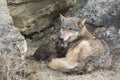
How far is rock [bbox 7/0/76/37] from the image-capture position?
8406 mm

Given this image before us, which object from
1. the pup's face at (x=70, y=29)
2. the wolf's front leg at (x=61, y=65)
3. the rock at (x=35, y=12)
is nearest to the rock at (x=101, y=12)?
the rock at (x=35, y=12)

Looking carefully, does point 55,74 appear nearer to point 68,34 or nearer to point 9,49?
point 68,34

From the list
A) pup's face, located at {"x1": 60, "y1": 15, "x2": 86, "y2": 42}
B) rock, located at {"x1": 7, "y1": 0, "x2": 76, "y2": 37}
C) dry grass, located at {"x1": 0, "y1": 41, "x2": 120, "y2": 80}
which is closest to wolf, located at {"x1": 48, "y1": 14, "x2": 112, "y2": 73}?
pup's face, located at {"x1": 60, "y1": 15, "x2": 86, "y2": 42}

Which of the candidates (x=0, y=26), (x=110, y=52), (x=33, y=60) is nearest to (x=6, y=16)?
(x=0, y=26)

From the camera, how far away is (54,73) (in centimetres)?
723

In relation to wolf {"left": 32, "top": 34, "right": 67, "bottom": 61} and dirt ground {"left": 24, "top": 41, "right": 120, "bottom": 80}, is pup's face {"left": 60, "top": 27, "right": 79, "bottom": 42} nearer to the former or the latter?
wolf {"left": 32, "top": 34, "right": 67, "bottom": 61}

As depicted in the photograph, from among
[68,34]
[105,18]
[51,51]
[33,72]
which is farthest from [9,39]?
[105,18]

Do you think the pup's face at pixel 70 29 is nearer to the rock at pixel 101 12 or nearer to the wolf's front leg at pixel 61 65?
the wolf's front leg at pixel 61 65

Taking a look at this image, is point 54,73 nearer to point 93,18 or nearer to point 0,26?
point 0,26

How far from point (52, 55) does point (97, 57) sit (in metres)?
0.93

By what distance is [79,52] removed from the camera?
7.28 meters

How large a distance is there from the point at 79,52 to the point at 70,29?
45 centimetres

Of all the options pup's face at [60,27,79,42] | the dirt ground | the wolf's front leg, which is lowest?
the dirt ground

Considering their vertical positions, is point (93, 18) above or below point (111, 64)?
above
